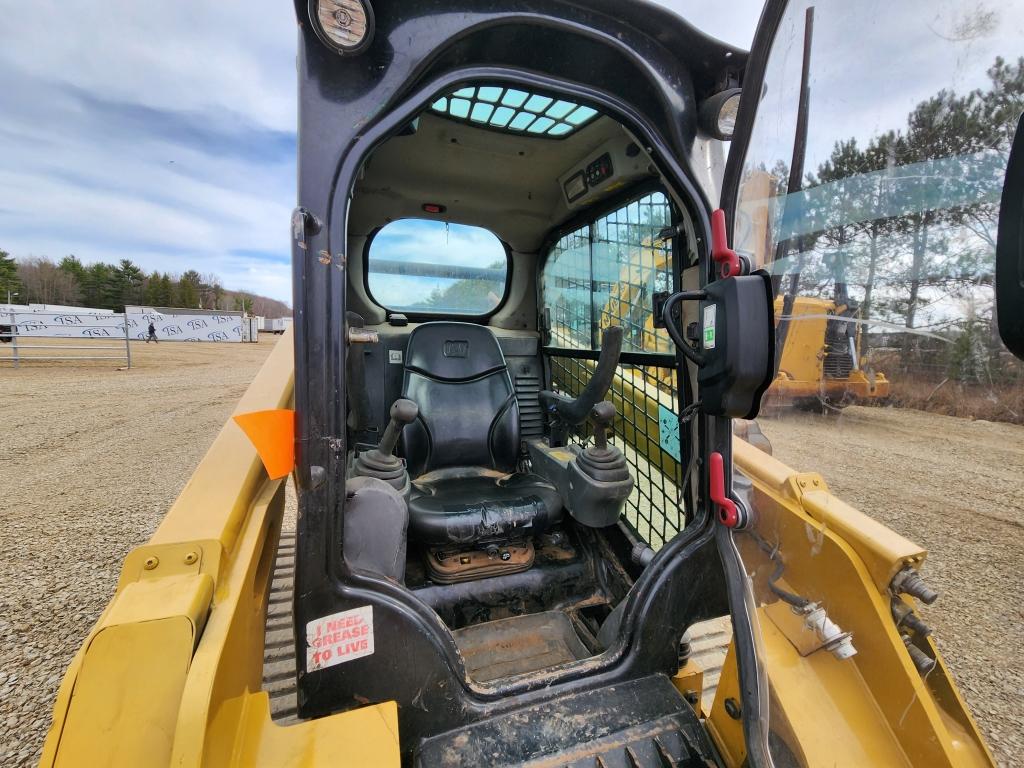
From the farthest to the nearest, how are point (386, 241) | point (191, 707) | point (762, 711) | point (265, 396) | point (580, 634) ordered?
point (386, 241) → point (580, 634) → point (265, 396) → point (762, 711) → point (191, 707)

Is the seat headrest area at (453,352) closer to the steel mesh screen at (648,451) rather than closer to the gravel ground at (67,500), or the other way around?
the steel mesh screen at (648,451)

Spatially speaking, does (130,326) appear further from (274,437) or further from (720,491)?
(720,491)

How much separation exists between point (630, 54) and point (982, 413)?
3.39 ft

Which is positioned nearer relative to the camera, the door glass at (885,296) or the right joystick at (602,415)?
the door glass at (885,296)

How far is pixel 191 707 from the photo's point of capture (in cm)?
63

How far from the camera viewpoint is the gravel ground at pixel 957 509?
0.62 metres

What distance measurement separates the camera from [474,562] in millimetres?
1804

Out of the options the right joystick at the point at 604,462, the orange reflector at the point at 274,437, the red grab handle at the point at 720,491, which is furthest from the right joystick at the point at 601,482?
the orange reflector at the point at 274,437

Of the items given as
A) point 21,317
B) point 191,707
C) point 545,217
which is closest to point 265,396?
point 191,707

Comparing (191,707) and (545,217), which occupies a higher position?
(545,217)

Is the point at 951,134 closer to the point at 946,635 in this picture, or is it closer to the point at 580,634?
the point at 580,634

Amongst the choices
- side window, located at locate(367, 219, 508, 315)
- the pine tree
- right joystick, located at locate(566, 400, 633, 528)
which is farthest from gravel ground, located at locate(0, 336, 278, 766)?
the pine tree

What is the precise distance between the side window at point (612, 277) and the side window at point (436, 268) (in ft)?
1.21

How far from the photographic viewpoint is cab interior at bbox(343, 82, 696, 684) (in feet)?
5.01
